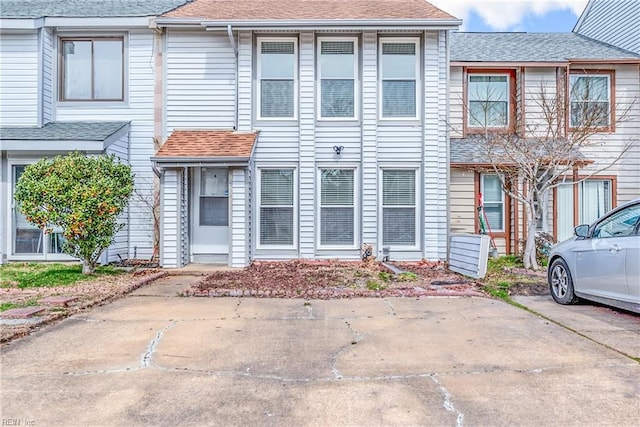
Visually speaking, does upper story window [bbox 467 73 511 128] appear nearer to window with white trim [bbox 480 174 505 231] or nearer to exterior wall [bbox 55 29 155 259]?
window with white trim [bbox 480 174 505 231]

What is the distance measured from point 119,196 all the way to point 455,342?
6779 millimetres

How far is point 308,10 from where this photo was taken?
11180mm

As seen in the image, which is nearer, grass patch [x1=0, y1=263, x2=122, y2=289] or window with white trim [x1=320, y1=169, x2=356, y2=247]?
grass patch [x1=0, y1=263, x2=122, y2=289]

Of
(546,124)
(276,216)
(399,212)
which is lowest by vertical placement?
(276,216)

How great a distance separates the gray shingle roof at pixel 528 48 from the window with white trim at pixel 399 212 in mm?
4014

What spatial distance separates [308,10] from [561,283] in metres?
8.35

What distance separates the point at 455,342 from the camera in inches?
187

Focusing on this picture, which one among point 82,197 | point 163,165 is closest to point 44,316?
point 82,197

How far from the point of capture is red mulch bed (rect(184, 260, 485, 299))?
7262 millimetres

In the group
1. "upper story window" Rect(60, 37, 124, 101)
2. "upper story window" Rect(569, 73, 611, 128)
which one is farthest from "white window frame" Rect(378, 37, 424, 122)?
"upper story window" Rect(60, 37, 124, 101)

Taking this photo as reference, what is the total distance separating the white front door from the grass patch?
1.93m

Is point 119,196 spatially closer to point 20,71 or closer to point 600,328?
point 20,71

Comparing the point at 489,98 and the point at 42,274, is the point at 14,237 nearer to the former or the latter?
the point at 42,274

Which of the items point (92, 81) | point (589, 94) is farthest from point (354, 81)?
point (589, 94)
